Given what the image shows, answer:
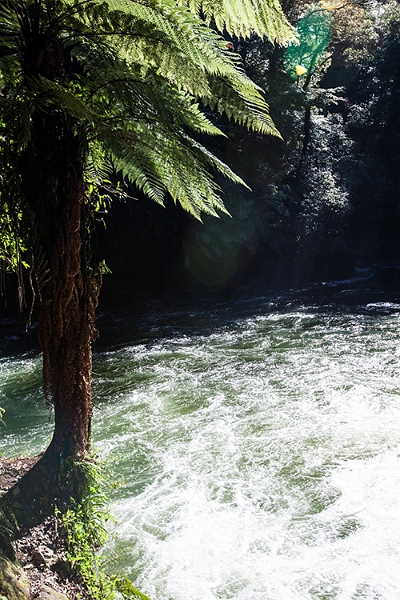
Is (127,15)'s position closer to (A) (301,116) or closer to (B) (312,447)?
(B) (312,447)

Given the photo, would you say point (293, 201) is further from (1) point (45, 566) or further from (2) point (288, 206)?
(1) point (45, 566)

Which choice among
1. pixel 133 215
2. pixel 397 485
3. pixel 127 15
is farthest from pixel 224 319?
pixel 127 15

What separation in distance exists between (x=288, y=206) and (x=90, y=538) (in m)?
14.0

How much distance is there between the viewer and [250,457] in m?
4.77

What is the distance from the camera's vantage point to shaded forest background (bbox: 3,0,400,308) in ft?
45.6

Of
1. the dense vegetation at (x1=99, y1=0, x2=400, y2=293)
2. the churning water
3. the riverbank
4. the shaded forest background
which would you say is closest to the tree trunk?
the riverbank

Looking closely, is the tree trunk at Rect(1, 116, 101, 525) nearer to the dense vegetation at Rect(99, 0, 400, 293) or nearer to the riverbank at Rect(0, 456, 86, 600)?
the riverbank at Rect(0, 456, 86, 600)

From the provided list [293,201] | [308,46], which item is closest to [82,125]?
[293,201]

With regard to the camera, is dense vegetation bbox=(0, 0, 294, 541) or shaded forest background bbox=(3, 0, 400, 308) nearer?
dense vegetation bbox=(0, 0, 294, 541)

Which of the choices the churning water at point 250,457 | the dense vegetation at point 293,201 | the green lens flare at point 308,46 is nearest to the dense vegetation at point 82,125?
the churning water at point 250,457

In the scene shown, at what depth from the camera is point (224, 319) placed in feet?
36.1

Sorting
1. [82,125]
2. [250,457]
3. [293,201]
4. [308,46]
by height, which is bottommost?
[250,457]

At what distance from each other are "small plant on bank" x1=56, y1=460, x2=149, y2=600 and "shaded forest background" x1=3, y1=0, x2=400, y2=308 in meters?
7.79

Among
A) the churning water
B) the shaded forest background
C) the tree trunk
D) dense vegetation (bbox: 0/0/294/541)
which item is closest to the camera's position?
dense vegetation (bbox: 0/0/294/541)
